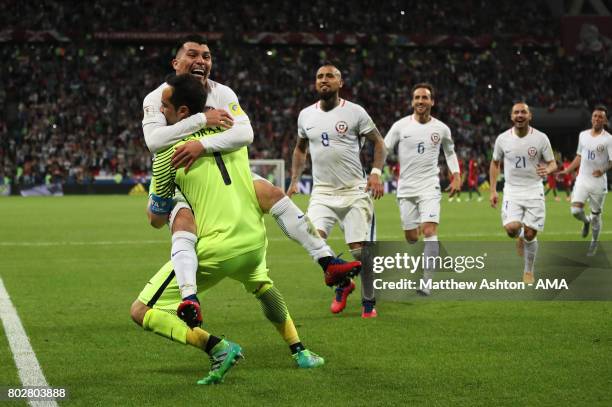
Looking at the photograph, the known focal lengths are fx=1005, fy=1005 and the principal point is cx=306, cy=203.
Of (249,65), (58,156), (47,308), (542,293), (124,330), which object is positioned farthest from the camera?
(249,65)

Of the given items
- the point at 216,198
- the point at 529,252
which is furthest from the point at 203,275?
the point at 529,252

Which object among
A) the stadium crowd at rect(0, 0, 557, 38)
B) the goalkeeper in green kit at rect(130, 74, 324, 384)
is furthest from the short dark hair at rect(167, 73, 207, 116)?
the stadium crowd at rect(0, 0, 557, 38)

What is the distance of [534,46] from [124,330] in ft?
171

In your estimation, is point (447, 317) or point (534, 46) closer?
point (447, 317)

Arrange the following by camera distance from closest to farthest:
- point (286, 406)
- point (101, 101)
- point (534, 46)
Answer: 1. point (286, 406)
2. point (101, 101)
3. point (534, 46)

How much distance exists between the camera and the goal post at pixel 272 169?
4259 cm

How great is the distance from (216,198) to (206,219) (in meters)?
0.15

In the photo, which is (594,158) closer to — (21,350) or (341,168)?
(341,168)

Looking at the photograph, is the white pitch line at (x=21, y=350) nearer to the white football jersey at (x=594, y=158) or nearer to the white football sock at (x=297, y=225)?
the white football sock at (x=297, y=225)

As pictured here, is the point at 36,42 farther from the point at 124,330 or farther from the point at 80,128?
the point at 124,330

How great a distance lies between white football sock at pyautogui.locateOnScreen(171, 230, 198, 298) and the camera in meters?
5.77

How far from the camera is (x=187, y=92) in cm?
611

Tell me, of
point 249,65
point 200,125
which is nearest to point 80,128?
point 249,65

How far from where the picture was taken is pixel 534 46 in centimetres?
5766
